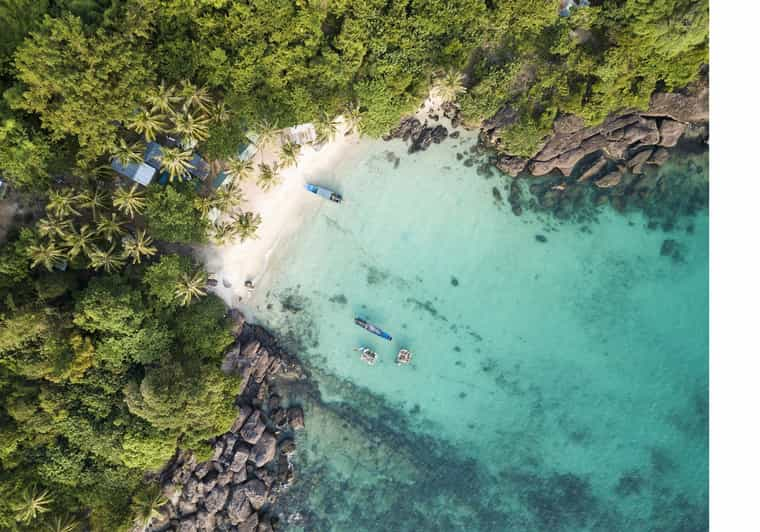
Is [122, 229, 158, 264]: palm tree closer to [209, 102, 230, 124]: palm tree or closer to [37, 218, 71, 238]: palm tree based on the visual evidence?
[37, 218, 71, 238]: palm tree

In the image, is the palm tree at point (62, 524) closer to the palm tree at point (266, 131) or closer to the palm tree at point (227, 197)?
the palm tree at point (227, 197)

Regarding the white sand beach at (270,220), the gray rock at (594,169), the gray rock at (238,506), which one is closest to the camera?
the white sand beach at (270,220)

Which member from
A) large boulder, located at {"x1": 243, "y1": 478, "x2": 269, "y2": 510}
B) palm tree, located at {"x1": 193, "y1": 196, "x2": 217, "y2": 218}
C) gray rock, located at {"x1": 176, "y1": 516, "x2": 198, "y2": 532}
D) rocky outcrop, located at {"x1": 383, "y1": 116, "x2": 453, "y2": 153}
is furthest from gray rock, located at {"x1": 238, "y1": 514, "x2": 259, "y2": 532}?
rocky outcrop, located at {"x1": 383, "y1": 116, "x2": 453, "y2": 153}

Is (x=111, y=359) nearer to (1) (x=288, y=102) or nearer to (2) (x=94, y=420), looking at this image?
(2) (x=94, y=420)

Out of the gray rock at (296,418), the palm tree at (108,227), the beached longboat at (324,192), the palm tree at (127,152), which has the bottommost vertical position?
the gray rock at (296,418)

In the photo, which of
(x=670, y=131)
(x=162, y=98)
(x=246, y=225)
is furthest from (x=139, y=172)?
(x=670, y=131)

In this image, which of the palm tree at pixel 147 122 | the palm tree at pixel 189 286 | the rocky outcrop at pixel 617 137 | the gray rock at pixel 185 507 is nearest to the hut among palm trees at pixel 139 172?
the palm tree at pixel 147 122
